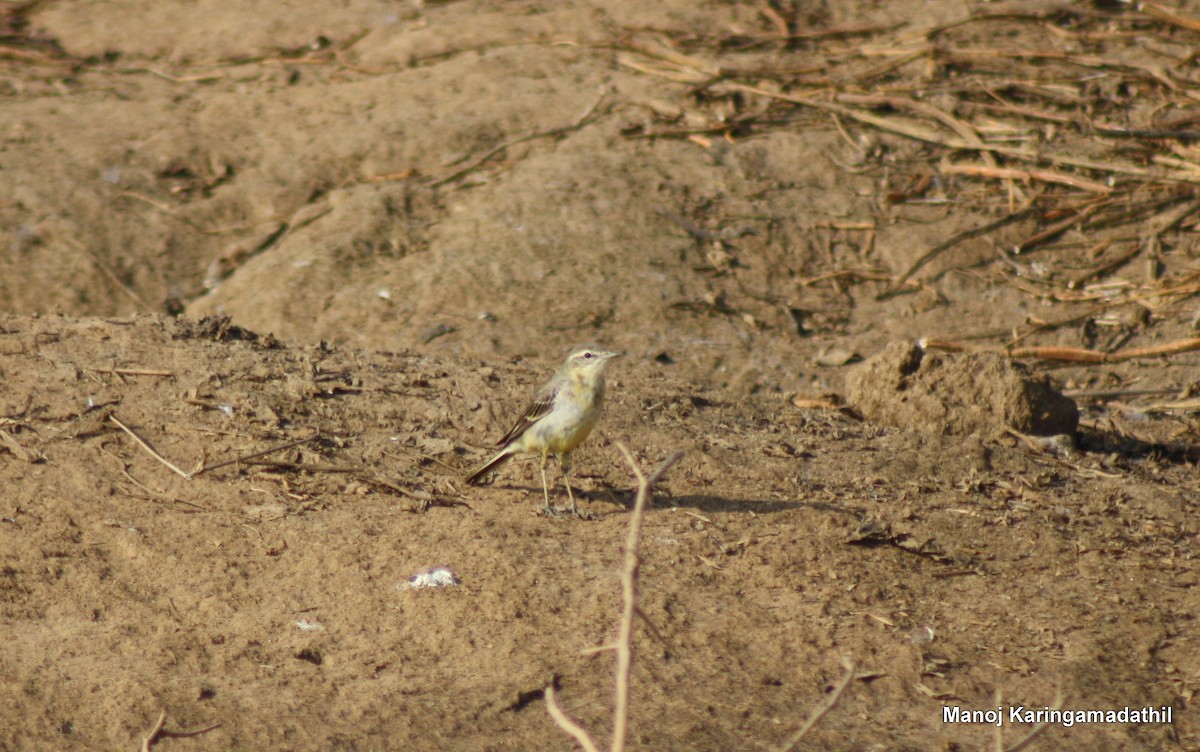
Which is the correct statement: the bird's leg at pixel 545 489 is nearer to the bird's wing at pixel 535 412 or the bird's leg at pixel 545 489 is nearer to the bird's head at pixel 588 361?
the bird's wing at pixel 535 412

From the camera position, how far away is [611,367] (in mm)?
9203

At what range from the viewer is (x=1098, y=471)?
7.68m

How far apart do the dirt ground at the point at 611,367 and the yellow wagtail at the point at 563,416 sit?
1.03 feet

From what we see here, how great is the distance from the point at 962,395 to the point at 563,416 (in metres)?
2.92

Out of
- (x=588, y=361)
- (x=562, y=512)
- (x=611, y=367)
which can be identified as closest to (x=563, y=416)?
(x=588, y=361)

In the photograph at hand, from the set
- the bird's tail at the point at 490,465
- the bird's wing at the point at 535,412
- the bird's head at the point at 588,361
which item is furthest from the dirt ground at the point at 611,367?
the bird's head at the point at 588,361

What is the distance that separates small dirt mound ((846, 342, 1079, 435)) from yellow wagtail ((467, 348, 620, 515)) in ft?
7.35

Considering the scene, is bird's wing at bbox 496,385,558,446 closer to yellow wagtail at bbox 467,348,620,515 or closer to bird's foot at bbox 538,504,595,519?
yellow wagtail at bbox 467,348,620,515

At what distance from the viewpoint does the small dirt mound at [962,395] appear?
7.91 meters

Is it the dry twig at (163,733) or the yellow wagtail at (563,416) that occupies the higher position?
the yellow wagtail at (563,416)

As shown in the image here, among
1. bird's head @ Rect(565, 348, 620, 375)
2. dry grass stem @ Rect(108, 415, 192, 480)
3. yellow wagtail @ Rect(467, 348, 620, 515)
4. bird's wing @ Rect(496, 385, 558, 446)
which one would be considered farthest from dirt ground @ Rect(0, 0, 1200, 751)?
bird's head @ Rect(565, 348, 620, 375)

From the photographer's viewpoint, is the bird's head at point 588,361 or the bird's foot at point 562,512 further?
the bird's head at point 588,361

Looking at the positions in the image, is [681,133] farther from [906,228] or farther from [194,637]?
[194,637]

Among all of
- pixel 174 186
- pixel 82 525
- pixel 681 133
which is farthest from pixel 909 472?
pixel 174 186
